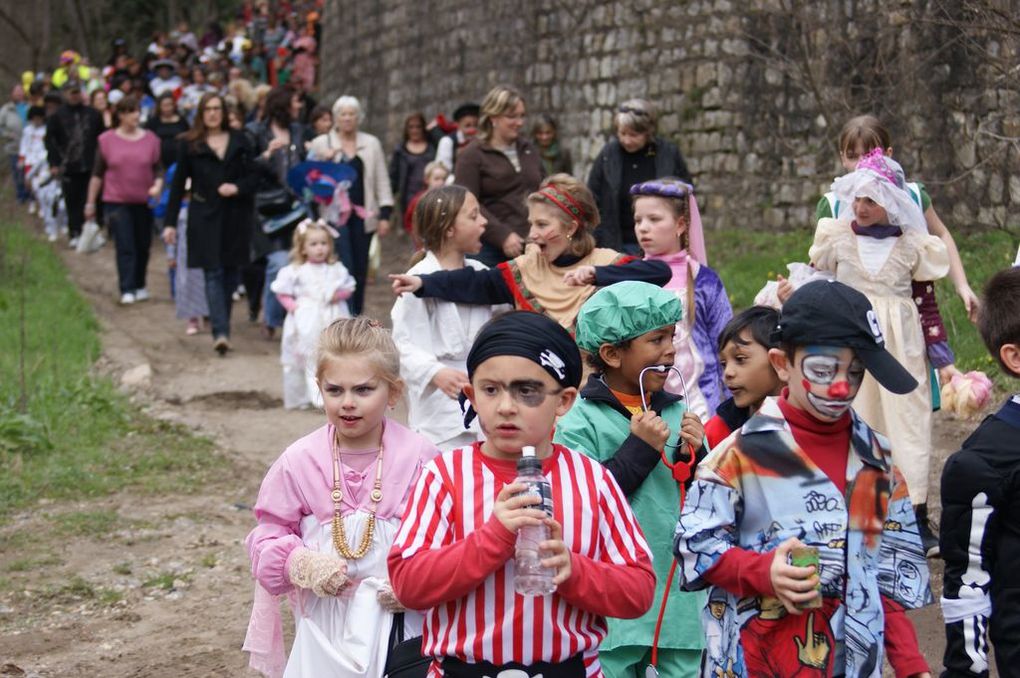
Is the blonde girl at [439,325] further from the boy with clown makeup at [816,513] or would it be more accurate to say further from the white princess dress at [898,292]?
the boy with clown makeup at [816,513]

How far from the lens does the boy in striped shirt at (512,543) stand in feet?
10.3

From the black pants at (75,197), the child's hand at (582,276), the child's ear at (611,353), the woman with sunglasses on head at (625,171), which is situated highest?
the black pants at (75,197)

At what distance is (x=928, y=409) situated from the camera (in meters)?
6.35

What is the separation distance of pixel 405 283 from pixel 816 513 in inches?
110

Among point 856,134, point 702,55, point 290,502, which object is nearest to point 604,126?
point 702,55

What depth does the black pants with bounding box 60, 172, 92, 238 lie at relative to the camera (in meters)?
19.4

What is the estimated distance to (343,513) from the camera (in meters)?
4.06

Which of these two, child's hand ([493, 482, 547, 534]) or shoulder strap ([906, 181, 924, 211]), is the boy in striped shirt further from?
shoulder strap ([906, 181, 924, 211])

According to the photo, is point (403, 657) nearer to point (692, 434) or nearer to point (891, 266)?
point (692, 434)

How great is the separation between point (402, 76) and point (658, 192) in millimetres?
16808

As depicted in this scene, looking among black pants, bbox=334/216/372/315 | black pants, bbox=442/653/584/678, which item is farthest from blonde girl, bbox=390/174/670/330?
black pants, bbox=334/216/372/315

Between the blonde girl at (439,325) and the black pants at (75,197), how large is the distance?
14.0m

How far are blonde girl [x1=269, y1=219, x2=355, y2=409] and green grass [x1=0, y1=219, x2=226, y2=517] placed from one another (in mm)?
999

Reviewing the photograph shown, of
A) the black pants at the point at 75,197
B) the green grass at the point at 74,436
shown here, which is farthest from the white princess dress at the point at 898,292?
the black pants at the point at 75,197
